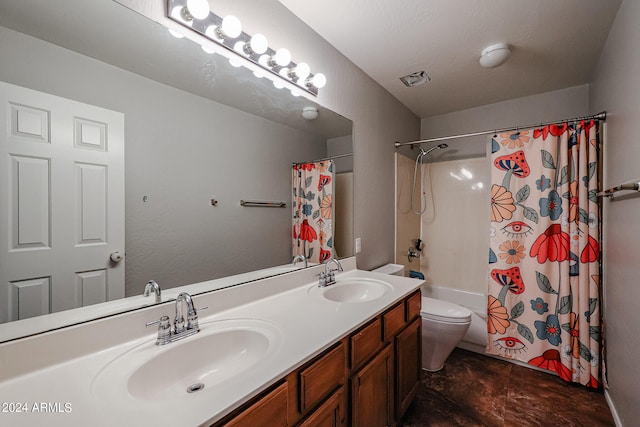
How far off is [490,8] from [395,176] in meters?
1.36

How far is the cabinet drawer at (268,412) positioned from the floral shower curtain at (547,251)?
6.70ft

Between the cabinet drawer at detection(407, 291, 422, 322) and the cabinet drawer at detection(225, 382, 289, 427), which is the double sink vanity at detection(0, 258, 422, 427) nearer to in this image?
the cabinet drawer at detection(225, 382, 289, 427)

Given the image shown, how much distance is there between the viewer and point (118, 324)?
862 mm

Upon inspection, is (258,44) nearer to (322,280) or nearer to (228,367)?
(322,280)

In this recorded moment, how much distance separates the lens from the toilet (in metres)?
1.85

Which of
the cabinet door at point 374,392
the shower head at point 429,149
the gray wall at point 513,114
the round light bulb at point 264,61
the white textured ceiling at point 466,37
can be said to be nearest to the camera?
the cabinet door at point 374,392

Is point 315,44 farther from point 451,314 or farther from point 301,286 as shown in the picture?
point 451,314

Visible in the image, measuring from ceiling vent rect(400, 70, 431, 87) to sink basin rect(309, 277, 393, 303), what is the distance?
1.67m

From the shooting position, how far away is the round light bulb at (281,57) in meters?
1.37

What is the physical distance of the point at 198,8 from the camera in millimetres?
1042

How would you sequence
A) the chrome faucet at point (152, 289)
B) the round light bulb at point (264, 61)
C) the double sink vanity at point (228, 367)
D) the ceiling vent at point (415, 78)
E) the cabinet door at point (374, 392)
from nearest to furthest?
1. the double sink vanity at point (228, 367)
2. the chrome faucet at point (152, 289)
3. the cabinet door at point (374, 392)
4. the round light bulb at point (264, 61)
5. the ceiling vent at point (415, 78)

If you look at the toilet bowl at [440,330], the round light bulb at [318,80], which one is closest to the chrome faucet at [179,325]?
the round light bulb at [318,80]

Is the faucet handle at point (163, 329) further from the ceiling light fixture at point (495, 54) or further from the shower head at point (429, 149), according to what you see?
the shower head at point (429, 149)

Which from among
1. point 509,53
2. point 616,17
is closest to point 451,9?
point 509,53
